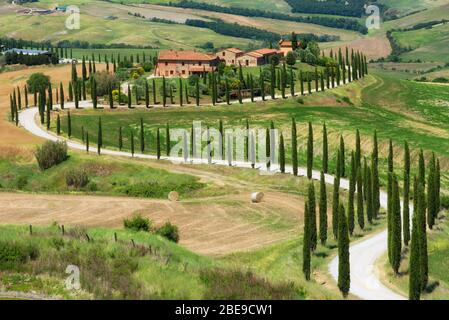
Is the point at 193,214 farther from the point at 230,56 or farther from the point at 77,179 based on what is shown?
the point at 230,56

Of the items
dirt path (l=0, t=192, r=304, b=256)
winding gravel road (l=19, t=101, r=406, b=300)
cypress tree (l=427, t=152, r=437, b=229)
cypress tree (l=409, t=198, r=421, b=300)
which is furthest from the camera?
cypress tree (l=427, t=152, r=437, b=229)

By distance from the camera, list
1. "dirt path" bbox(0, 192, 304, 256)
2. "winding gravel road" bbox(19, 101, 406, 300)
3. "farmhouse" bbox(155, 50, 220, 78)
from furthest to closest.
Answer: "farmhouse" bbox(155, 50, 220, 78) < "dirt path" bbox(0, 192, 304, 256) < "winding gravel road" bbox(19, 101, 406, 300)

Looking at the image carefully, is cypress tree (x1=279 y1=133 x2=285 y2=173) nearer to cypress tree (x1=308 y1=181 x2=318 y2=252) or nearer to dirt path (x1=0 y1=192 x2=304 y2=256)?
dirt path (x1=0 y1=192 x2=304 y2=256)

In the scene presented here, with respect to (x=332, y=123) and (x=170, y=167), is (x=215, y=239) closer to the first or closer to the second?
(x=170, y=167)

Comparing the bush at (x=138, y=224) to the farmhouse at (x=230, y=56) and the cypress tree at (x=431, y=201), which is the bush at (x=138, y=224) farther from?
the farmhouse at (x=230, y=56)

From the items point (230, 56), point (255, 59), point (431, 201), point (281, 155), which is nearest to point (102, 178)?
point (281, 155)

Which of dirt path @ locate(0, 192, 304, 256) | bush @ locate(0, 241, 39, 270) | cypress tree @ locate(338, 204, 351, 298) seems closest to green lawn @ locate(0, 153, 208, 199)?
dirt path @ locate(0, 192, 304, 256)
